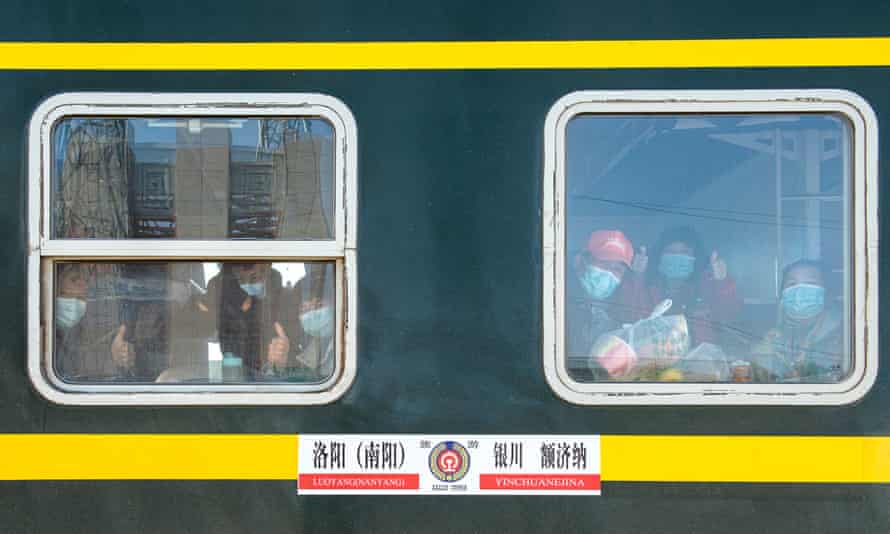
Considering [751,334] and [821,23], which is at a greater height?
[821,23]

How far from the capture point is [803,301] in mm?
2262

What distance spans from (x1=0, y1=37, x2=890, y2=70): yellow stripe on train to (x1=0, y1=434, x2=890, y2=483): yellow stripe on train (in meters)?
1.07

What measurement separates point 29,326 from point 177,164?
62 cm

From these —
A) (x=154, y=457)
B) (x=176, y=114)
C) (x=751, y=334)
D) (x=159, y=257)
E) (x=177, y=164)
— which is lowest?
(x=154, y=457)

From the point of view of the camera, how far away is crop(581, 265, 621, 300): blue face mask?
229 cm

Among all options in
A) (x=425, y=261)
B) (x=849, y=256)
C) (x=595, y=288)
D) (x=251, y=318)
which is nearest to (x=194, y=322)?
(x=251, y=318)

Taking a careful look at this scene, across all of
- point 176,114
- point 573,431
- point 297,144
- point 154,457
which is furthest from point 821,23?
point 154,457

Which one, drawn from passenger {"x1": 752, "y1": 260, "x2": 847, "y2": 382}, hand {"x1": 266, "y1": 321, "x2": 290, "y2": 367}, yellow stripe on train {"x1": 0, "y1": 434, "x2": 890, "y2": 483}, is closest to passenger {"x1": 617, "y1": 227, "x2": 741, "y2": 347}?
passenger {"x1": 752, "y1": 260, "x2": 847, "y2": 382}

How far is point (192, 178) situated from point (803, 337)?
1833mm

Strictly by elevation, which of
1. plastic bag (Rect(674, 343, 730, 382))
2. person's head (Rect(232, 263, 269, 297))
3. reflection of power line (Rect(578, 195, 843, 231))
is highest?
reflection of power line (Rect(578, 195, 843, 231))

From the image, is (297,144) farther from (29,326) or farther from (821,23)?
(821,23)

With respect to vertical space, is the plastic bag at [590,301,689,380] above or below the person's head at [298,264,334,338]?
below

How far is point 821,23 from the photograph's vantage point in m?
2.24

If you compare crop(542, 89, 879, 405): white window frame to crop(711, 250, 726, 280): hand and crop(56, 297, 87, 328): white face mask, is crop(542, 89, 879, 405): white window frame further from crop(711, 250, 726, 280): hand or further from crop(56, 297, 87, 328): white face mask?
crop(56, 297, 87, 328): white face mask
